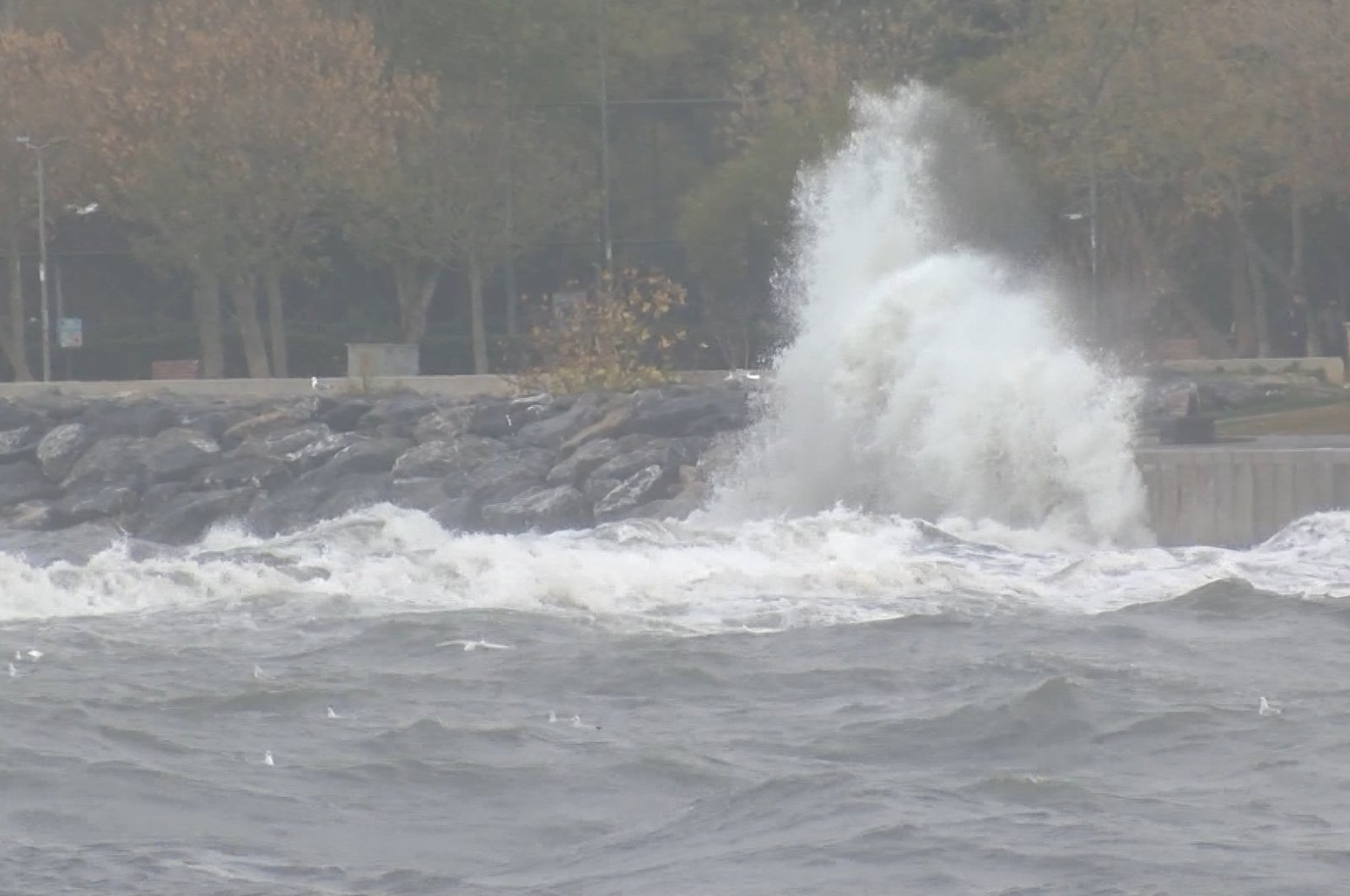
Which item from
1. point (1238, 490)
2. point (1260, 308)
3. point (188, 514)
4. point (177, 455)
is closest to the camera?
point (1238, 490)

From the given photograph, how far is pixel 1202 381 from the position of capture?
3253 centimetres

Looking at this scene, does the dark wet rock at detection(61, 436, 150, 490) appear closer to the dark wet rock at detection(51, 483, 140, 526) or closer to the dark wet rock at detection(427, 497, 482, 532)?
the dark wet rock at detection(51, 483, 140, 526)

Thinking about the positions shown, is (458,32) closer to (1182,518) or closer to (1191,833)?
(1182,518)

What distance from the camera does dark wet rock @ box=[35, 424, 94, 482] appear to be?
32719 mm

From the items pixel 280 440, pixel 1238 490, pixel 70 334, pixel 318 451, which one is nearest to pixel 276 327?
pixel 70 334

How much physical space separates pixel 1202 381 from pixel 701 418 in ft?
23.6

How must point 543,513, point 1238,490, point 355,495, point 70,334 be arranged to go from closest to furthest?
point 1238,490 < point 543,513 < point 355,495 < point 70,334

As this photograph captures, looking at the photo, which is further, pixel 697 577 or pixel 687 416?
pixel 687 416

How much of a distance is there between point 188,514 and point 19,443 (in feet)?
17.4

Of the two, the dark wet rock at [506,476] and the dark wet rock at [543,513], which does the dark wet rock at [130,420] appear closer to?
the dark wet rock at [506,476]

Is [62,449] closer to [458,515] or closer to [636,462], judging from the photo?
[458,515]

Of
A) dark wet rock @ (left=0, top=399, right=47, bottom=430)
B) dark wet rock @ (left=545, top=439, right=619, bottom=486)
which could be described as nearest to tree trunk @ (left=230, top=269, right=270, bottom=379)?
dark wet rock @ (left=0, top=399, right=47, bottom=430)

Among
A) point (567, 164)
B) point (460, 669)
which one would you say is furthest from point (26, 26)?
point (460, 669)

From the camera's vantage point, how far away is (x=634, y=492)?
27594mm
